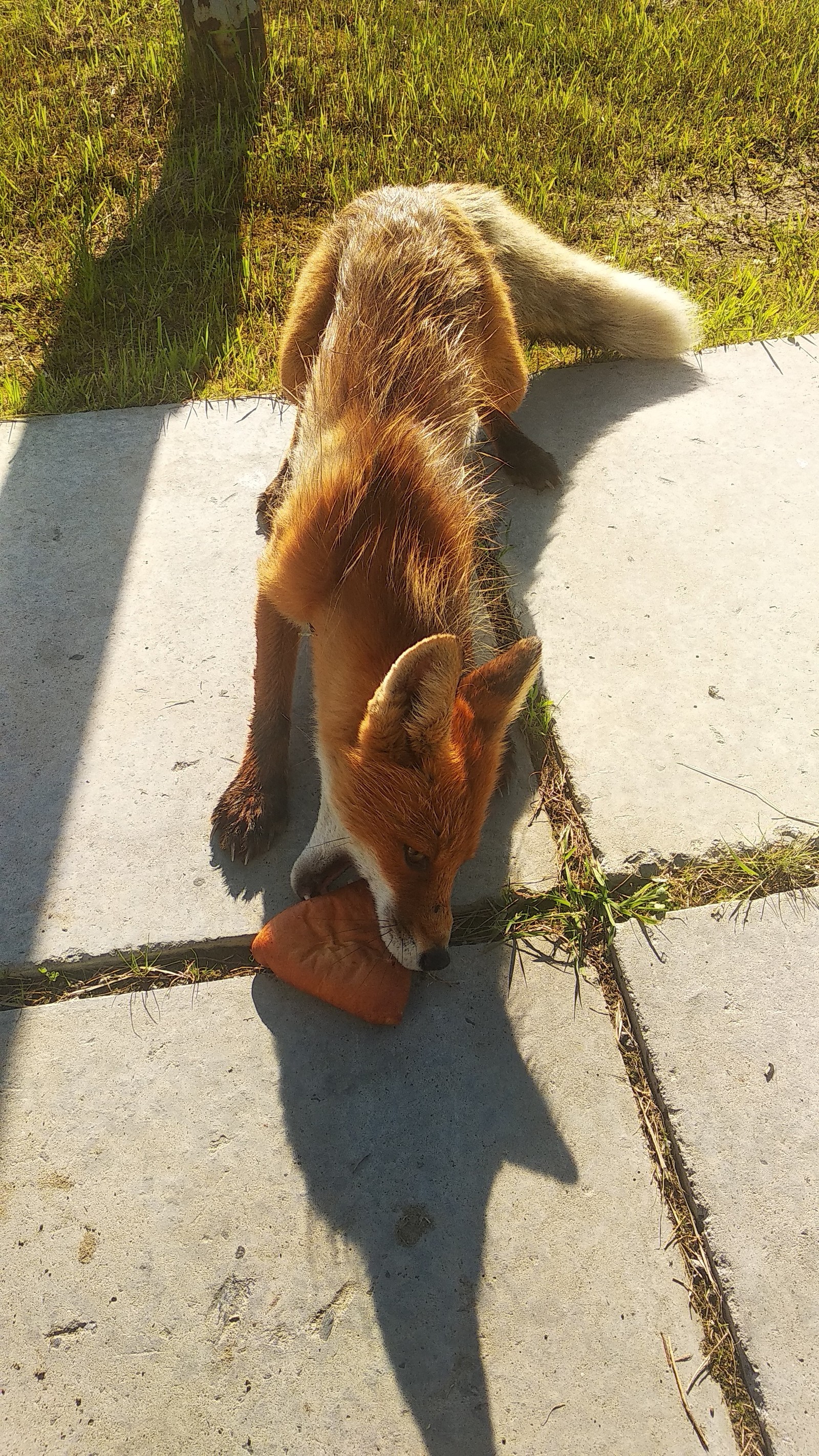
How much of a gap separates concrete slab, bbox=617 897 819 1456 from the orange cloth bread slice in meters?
0.65

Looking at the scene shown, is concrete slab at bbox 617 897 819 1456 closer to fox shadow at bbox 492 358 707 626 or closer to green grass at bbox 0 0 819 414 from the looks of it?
fox shadow at bbox 492 358 707 626

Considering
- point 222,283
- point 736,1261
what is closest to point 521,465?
point 222,283

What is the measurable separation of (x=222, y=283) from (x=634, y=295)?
203 cm

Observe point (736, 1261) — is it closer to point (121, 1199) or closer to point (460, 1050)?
point (460, 1050)

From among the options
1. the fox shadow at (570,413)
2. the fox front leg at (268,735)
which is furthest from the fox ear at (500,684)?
the fox shadow at (570,413)

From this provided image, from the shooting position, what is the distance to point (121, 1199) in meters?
2.20

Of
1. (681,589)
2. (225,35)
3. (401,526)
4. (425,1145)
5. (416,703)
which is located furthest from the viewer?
(225,35)

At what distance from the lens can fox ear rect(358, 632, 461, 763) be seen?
2029 mm

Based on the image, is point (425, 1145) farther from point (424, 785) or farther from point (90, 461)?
point (90, 461)

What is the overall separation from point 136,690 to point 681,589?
1.93 m

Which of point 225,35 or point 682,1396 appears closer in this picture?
point 682,1396

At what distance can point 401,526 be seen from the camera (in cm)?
262

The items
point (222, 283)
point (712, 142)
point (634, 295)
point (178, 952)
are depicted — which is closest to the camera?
point (178, 952)

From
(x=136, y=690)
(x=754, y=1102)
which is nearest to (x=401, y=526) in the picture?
(x=136, y=690)
